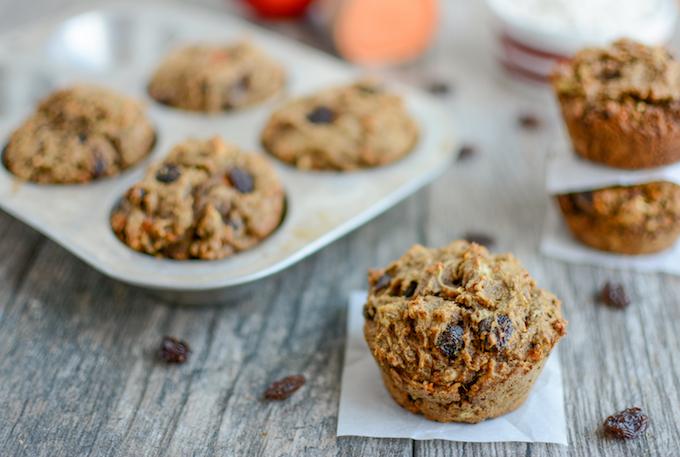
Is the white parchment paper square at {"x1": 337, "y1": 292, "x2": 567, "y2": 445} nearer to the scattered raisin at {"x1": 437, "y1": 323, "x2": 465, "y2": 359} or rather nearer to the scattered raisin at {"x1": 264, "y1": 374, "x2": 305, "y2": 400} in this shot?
the scattered raisin at {"x1": 264, "y1": 374, "x2": 305, "y2": 400}

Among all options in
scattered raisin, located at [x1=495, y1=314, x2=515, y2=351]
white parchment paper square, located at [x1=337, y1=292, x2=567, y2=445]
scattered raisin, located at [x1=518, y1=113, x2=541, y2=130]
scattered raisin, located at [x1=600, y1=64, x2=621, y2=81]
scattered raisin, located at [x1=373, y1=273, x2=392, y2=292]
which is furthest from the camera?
scattered raisin, located at [x1=518, y1=113, x2=541, y2=130]

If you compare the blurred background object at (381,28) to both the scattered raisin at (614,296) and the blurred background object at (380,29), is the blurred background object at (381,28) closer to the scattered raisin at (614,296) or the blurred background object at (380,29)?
the blurred background object at (380,29)

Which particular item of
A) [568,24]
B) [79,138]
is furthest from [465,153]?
[79,138]

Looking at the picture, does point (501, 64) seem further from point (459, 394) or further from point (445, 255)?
point (459, 394)

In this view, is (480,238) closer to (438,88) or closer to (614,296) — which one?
(614,296)

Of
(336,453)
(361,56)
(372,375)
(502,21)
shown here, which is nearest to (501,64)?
(502,21)

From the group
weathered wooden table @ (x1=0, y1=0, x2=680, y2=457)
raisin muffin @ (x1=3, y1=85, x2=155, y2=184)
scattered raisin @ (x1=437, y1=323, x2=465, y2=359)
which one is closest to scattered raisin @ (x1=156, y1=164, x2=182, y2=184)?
raisin muffin @ (x1=3, y1=85, x2=155, y2=184)
